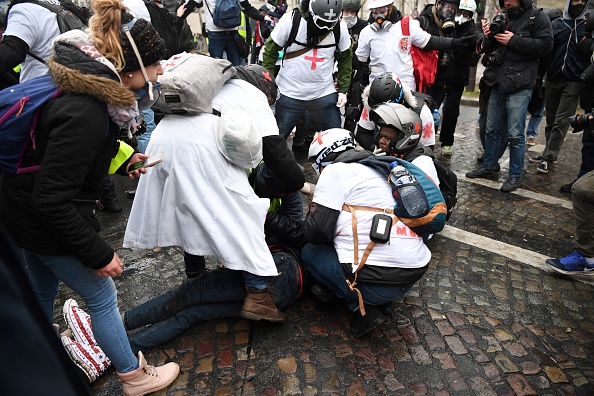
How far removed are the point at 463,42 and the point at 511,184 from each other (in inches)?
70.3

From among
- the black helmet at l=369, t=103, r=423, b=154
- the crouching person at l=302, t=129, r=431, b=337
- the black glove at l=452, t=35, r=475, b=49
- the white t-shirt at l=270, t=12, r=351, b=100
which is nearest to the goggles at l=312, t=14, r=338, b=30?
the white t-shirt at l=270, t=12, r=351, b=100

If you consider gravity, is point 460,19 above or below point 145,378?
above

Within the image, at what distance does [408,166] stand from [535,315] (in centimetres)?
142

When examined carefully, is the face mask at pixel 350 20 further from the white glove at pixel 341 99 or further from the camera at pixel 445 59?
the white glove at pixel 341 99

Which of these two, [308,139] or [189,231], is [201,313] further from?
[308,139]

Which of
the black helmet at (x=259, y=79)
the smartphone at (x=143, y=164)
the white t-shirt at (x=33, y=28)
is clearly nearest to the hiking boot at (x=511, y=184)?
the black helmet at (x=259, y=79)

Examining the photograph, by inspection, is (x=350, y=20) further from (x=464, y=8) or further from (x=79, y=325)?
(x=79, y=325)

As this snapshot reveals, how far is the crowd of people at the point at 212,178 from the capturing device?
5.85 feet

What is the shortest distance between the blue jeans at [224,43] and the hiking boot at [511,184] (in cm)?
438

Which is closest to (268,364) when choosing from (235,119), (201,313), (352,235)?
(201,313)

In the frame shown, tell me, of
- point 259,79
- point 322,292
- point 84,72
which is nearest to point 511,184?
point 322,292

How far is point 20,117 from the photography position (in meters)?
1.71

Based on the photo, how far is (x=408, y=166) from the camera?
2.78 m

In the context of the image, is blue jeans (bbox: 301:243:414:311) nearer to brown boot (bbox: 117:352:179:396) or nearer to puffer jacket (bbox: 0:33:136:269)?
brown boot (bbox: 117:352:179:396)
